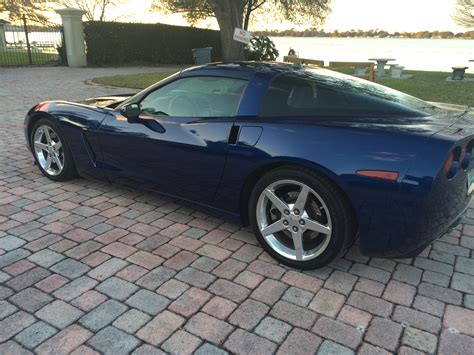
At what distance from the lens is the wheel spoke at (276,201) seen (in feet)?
9.30

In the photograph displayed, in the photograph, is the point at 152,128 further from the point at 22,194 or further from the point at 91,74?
the point at 91,74

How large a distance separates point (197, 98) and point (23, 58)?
67.7 ft

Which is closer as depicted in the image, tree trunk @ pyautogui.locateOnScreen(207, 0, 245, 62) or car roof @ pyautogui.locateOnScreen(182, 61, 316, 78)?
car roof @ pyautogui.locateOnScreen(182, 61, 316, 78)

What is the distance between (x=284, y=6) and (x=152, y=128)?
2607 cm

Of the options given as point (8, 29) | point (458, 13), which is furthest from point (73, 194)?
point (458, 13)

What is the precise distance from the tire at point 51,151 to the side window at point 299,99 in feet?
7.58

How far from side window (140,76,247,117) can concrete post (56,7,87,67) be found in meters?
17.1

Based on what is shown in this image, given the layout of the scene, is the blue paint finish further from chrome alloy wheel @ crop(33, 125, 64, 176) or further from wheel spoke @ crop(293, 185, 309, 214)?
chrome alloy wheel @ crop(33, 125, 64, 176)

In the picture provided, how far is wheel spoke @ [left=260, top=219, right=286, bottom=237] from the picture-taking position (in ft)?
9.52

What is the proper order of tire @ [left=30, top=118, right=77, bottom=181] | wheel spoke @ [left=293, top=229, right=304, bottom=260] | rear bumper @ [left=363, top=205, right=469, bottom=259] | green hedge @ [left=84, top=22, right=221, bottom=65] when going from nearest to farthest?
rear bumper @ [left=363, top=205, right=469, bottom=259], wheel spoke @ [left=293, top=229, right=304, bottom=260], tire @ [left=30, top=118, right=77, bottom=181], green hedge @ [left=84, top=22, right=221, bottom=65]

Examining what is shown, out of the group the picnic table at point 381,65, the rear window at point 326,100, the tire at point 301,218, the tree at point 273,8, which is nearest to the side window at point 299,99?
the rear window at point 326,100

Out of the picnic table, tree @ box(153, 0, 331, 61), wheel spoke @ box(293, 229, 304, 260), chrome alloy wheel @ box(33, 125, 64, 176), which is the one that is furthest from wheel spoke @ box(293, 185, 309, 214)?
tree @ box(153, 0, 331, 61)

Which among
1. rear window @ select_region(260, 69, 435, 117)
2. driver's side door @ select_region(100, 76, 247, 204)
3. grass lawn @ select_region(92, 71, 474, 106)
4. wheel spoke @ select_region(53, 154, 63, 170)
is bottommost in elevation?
wheel spoke @ select_region(53, 154, 63, 170)

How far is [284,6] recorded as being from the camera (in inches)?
1061
